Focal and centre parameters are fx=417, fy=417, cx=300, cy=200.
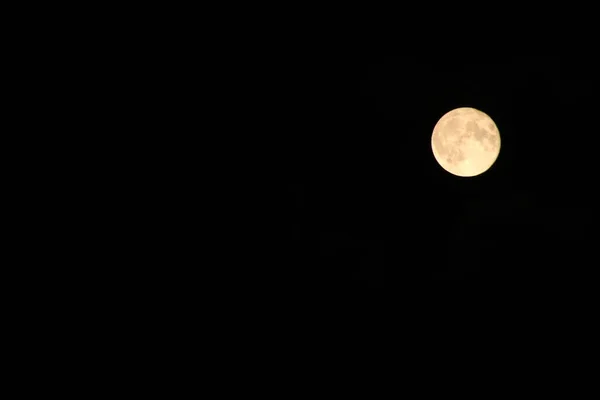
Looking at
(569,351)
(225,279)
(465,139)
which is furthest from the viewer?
(225,279)

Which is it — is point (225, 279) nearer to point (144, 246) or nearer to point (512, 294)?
point (144, 246)

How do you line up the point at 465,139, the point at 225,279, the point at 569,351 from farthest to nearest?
1. the point at 225,279
2. the point at 569,351
3. the point at 465,139

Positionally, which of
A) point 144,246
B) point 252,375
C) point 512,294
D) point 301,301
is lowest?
point 252,375

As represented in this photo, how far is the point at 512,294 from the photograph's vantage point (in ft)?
13.1

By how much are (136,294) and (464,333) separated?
10.2ft

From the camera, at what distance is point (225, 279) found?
3898mm

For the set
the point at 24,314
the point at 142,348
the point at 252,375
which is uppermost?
the point at 252,375

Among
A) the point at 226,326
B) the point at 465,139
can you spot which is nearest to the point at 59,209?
the point at 226,326

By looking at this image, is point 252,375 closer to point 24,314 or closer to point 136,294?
point 136,294

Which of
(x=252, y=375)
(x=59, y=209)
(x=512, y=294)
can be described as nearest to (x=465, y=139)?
(x=512, y=294)

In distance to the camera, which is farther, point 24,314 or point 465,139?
point 24,314

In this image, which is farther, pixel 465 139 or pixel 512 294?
pixel 512 294

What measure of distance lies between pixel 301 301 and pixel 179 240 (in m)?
1.28

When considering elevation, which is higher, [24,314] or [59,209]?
[59,209]
